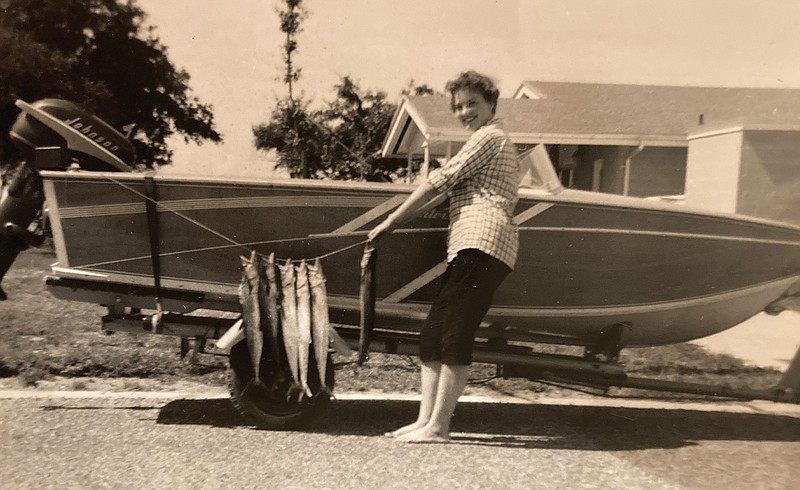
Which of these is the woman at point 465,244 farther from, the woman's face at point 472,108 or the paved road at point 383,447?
the paved road at point 383,447

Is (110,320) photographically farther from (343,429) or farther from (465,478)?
(465,478)

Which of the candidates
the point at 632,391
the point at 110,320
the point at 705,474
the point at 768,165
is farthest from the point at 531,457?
the point at 768,165

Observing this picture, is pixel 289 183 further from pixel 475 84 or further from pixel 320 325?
Result: pixel 475 84

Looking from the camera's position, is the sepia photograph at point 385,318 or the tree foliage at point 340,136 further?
the tree foliage at point 340,136

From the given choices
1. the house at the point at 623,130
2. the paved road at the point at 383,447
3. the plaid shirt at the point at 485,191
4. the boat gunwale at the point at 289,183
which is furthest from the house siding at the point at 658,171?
the plaid shirt at the point at 485,191

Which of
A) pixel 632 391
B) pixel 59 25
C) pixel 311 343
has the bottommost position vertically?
pixel 632 391

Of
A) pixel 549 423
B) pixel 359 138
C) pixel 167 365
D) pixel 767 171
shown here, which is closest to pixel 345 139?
pixel 359 138

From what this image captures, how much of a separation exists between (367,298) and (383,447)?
2.71 feet

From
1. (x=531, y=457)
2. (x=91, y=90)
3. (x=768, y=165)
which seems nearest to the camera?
(x=531, y=457)

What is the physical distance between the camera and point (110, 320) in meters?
4.19

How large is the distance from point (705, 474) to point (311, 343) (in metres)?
2.15

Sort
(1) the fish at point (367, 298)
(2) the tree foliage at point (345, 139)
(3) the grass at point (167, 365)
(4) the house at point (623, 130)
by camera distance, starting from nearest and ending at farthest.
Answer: (1) the fish at point (367, 298), (3) the grass at point (167, 365), (4) the house at point (623, 130), (2) the tree foliage at point (345, 139)

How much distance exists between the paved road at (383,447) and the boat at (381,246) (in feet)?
1.74

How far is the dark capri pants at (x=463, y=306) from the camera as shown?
368 centimetres
